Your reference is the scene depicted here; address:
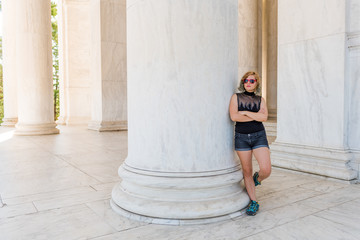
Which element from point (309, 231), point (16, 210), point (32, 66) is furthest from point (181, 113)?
point (32, 66)

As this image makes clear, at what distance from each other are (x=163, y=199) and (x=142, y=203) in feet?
2.55

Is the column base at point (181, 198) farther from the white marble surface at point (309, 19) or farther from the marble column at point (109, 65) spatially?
the marble column at point (109, 65)

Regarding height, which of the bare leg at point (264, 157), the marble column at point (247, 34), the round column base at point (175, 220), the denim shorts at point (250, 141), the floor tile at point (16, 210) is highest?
the marble column at point (247, 34)

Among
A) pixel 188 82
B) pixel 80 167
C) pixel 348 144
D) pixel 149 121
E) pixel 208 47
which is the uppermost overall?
pixel 208 47

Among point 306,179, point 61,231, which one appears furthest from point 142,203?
point 306,179

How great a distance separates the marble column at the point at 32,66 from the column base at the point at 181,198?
107 feet

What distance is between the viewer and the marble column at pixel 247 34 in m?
44.0

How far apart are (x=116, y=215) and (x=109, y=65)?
3513 centimetres

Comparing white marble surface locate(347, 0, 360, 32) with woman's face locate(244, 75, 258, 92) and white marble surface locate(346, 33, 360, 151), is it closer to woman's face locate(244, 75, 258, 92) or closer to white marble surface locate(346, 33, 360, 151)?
white marble surface locate(346, 33, 360, 151)

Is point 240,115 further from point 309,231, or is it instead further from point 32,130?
point 32,130

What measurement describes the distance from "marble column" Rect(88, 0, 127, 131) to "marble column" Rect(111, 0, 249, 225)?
107 ft

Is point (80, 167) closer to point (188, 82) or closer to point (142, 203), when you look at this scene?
point (142, 203)

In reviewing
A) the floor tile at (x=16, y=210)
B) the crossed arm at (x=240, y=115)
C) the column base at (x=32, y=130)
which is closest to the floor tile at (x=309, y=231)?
the crossed arm at (x=240, y=115)

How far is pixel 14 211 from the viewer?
40.2 feet
